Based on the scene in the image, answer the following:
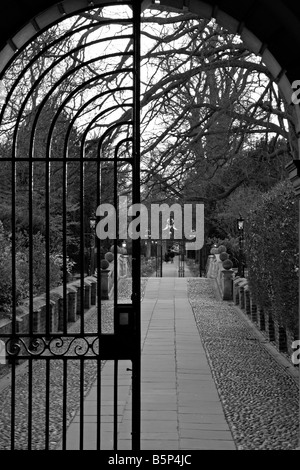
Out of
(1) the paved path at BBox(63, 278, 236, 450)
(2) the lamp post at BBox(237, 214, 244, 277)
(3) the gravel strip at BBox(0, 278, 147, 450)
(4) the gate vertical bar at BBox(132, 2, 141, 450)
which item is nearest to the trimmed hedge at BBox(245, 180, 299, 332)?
(1) the paved path at BBox(63, 278, 236, 450)

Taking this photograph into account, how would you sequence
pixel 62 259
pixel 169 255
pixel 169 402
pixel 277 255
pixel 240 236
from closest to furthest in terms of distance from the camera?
pixel 169 402
pixel 62 259
pixel 277 255
pixel 240 236
pixel 169 255

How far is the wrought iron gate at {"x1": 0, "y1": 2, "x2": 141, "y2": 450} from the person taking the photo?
5.25 m

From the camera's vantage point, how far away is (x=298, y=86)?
5.81 m

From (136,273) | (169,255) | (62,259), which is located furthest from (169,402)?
(169,255)

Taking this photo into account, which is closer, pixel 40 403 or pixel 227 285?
pixel 40 403

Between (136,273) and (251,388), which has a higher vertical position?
(136,273)

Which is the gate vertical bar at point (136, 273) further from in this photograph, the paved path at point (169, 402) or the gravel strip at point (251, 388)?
the gravel strip at point (251, 388)

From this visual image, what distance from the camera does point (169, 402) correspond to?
871 centimetres

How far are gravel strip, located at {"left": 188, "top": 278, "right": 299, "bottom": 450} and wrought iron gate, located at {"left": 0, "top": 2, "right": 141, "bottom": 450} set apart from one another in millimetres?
1667

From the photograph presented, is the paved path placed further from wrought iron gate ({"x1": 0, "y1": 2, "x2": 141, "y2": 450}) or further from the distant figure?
the distant figure

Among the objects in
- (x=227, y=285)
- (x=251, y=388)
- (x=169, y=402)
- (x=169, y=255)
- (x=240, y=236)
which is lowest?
(x=251, y=388)

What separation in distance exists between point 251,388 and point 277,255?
11.8 feet

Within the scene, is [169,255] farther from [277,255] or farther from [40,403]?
[40,403]

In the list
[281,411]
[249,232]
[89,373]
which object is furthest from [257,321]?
[281,411]
